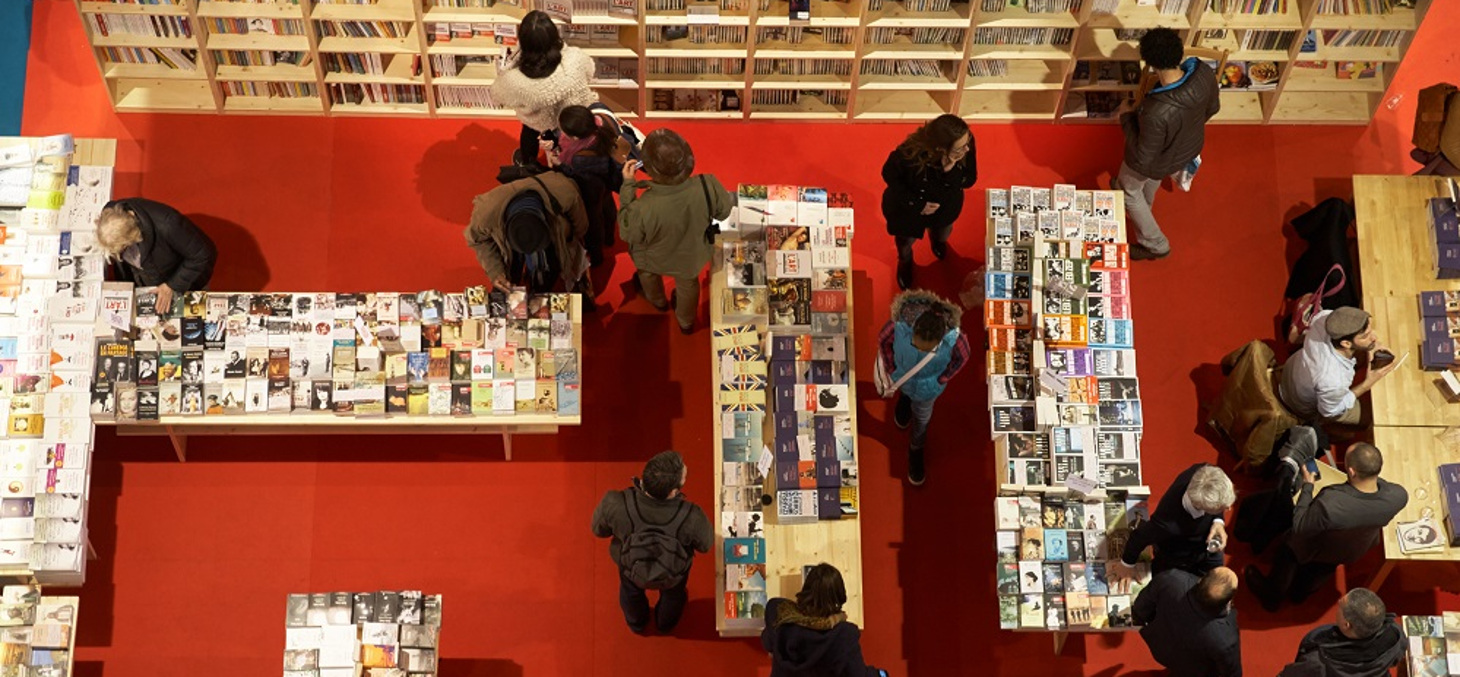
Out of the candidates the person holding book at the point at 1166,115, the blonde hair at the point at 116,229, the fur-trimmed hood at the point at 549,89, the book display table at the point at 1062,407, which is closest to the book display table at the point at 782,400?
the book display table at the point at 1062,407

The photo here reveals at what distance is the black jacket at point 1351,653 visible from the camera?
727 centimetres

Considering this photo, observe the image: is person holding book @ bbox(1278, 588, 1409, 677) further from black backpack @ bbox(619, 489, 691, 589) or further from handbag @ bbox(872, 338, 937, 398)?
black backpack @ bbox(619, 489, 691, 589)

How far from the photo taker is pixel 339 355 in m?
8.38

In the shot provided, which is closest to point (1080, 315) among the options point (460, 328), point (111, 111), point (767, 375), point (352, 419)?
point (767, 375)

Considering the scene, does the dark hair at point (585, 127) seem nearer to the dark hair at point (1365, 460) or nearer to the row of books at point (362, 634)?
the row of books at point (362, 634)

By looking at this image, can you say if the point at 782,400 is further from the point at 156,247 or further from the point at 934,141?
the point at 156,247

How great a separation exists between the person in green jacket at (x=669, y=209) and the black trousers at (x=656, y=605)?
75.4 inches

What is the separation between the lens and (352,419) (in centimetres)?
836

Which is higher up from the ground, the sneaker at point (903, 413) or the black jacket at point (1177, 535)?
the sneaker at point (903, 413)

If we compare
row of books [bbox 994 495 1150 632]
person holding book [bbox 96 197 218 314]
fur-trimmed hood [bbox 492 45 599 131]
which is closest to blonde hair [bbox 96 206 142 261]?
person holding book [bbox 96 197 218 314]

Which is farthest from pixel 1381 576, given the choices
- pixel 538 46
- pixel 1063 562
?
pixel 538 46

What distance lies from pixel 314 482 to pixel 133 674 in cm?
159

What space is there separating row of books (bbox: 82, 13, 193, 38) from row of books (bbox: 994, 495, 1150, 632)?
6.36 m

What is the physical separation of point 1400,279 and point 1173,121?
1.87m
